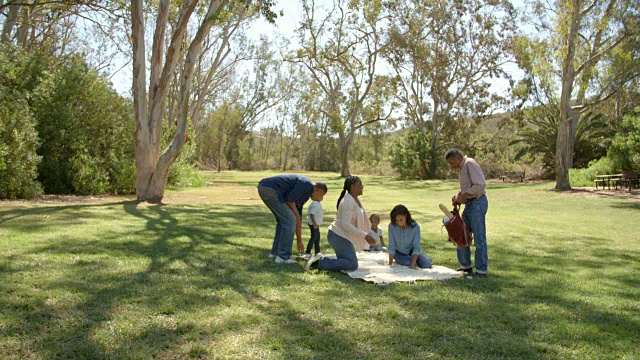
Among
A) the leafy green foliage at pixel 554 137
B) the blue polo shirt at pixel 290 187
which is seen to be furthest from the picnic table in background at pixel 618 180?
the blue polo shirt at pixel 290 187

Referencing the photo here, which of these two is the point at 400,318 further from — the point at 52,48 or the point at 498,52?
the point at 498,52

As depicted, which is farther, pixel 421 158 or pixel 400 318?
pixel 421 158

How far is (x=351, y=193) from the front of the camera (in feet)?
25.9

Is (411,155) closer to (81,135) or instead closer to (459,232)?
(81,135)

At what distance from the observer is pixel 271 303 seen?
18.3ft

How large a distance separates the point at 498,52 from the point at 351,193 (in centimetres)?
3659

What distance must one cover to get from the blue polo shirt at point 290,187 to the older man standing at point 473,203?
201cm

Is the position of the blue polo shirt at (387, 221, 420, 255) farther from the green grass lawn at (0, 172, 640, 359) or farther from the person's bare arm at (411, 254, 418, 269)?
the green grass lawn at (0, 172, 640, 359)

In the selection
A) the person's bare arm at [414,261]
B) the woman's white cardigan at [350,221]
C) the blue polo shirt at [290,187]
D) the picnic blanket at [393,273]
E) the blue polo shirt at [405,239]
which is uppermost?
the blue polo shirt at [290,187]

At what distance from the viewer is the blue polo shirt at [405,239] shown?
798 centimetres

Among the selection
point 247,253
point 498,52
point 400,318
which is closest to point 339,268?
point 247,253

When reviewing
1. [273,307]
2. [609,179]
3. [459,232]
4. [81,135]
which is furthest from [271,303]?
[609,179]

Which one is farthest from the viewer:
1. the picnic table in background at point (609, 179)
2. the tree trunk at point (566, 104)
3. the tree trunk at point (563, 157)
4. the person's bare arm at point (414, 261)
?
the tree trunk at point (563, 157)

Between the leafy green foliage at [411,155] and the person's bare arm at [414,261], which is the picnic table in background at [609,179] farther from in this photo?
the person's bare arm at [414,261]
